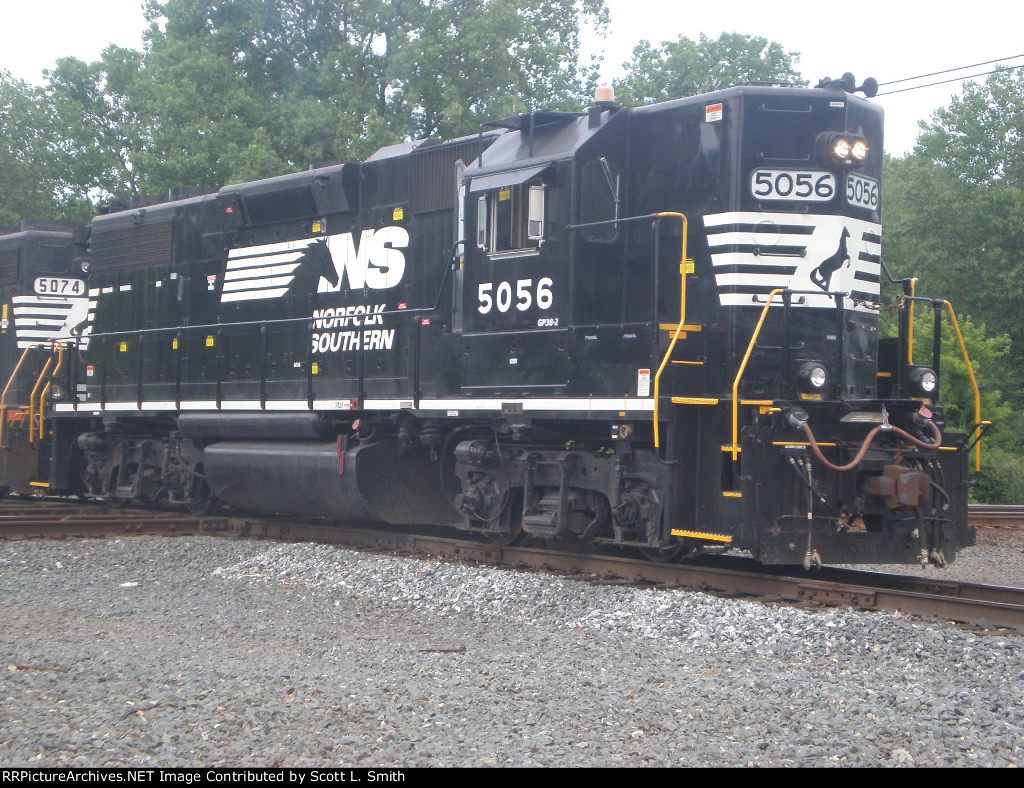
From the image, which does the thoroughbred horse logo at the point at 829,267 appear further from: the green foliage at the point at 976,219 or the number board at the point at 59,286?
the green foliage at the point at 976,219

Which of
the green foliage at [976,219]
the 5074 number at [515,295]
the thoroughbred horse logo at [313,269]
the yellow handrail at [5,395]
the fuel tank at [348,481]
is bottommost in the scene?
the fuel tank at [348,481]

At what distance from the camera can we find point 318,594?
27.9 feet

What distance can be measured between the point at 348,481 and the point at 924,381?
5455 mm

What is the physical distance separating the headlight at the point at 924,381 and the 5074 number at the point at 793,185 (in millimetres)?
1568

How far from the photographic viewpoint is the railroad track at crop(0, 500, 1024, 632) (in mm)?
7113

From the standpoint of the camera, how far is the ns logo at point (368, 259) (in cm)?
1091

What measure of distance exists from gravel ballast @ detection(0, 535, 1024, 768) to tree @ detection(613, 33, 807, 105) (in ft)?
121

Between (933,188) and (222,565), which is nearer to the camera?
(222,565)

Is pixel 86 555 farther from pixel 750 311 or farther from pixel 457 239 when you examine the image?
pixel 750 311

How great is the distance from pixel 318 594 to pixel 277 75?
26.8m

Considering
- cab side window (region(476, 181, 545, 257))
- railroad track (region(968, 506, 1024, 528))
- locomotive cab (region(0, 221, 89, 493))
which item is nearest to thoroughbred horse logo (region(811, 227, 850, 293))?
cab side window (region(476, 181, 545, 257))

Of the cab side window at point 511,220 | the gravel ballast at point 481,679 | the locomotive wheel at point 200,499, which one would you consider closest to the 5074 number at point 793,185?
the cab side window at point 511,220

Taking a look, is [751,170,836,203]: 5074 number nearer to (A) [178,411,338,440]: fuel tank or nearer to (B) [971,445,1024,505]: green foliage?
(A) [178,411,338,440]: fuel tank
